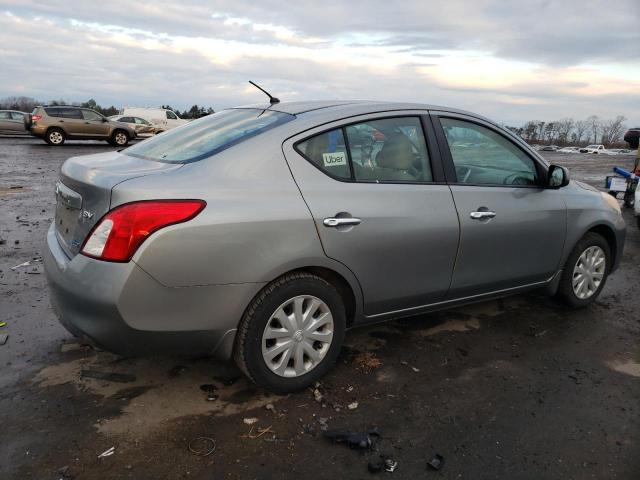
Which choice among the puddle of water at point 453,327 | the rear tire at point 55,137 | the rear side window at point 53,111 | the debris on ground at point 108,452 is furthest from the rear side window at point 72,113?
the debris on ground at point 108,452

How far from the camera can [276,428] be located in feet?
9.27

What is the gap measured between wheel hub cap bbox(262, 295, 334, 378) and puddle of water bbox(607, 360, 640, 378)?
2052 mm

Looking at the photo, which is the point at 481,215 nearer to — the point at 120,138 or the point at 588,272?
the point at 588,272

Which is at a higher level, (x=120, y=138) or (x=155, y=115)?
(x=155, y=115)

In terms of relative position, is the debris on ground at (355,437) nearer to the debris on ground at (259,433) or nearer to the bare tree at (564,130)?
the debris on ground at (259,433)

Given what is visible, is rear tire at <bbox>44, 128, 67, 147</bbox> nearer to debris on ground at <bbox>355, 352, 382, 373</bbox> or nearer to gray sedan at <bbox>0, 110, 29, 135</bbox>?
gray sedan at <bbox>0, 110, 29, 135</bbox>

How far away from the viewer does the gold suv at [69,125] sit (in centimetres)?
2164

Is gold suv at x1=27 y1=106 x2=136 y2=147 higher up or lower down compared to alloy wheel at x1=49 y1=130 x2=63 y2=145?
higher up

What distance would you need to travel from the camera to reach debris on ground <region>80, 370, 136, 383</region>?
323 cm

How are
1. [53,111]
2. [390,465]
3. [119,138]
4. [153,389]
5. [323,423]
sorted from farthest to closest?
[119,138]
[53,111]
[153,389]
[323,423]
[390,465]

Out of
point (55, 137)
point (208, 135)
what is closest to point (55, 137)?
point (55, 137)

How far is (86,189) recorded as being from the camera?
2.82 m

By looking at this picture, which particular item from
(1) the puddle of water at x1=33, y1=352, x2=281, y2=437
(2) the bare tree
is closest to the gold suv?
(1) the puddle of water at x1=33, y1=352, x2=281, y2=437

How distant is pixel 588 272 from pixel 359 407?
9.01ft
